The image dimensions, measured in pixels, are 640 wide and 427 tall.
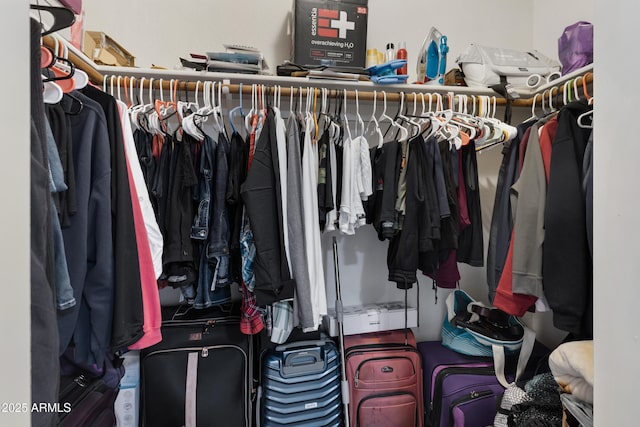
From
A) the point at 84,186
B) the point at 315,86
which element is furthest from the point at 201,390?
the point at 315,86

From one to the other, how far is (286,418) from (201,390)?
40cm

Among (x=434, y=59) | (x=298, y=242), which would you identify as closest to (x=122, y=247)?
(x=298, y=242)

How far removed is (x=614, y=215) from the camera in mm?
571

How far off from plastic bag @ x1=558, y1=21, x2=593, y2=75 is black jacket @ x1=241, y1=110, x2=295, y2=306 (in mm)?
1337

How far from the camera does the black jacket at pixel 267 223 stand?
106 cm

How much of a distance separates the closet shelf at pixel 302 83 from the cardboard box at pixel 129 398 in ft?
4.09

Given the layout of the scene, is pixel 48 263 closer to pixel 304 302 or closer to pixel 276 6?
pixel 304 302

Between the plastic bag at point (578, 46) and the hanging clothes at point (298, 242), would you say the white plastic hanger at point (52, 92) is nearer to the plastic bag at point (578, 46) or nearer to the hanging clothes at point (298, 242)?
the hanging clothes at point (298, 242)

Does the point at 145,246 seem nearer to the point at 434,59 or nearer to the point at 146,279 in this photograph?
the point at 146,279

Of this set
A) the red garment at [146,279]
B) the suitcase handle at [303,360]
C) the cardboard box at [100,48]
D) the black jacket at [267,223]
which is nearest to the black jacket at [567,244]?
the black jacket at [267,223]

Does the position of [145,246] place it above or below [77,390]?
above

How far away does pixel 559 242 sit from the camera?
0.96 metres

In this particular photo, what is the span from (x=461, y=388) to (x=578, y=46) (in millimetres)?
1559

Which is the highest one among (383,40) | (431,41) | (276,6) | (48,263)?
(276,6)
